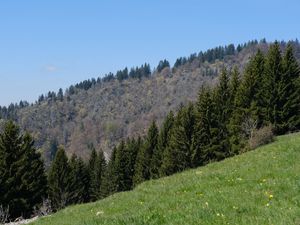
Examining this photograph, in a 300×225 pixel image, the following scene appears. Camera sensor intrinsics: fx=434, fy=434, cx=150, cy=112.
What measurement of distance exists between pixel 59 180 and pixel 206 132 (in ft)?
92.3

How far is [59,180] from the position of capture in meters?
76.4

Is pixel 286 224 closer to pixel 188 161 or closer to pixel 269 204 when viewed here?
pixel 269 204

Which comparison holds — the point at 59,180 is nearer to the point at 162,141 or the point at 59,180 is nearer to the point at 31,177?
the point at 31,177

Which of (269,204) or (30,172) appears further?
(30,172)

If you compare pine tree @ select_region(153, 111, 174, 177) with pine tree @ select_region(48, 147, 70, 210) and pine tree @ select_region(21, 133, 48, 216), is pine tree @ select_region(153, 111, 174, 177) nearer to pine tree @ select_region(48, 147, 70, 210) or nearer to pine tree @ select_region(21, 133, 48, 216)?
pine tree @ select_region(48, 147, 70, 210)

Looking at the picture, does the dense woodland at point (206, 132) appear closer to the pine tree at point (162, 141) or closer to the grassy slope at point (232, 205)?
the pine tree at point (162, 141)

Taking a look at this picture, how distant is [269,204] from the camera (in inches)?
436

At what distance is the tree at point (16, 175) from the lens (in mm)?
57031

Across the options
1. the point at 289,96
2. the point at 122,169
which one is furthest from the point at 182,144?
the point at 122,169

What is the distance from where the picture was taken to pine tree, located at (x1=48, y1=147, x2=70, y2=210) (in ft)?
248

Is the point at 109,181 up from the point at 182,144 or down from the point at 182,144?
down

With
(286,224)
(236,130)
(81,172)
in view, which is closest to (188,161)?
(236,130)

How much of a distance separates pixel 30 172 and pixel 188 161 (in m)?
24.3

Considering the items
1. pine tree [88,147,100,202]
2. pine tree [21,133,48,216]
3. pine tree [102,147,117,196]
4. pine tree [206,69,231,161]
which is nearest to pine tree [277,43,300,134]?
pine tree [206,69,231,161]
